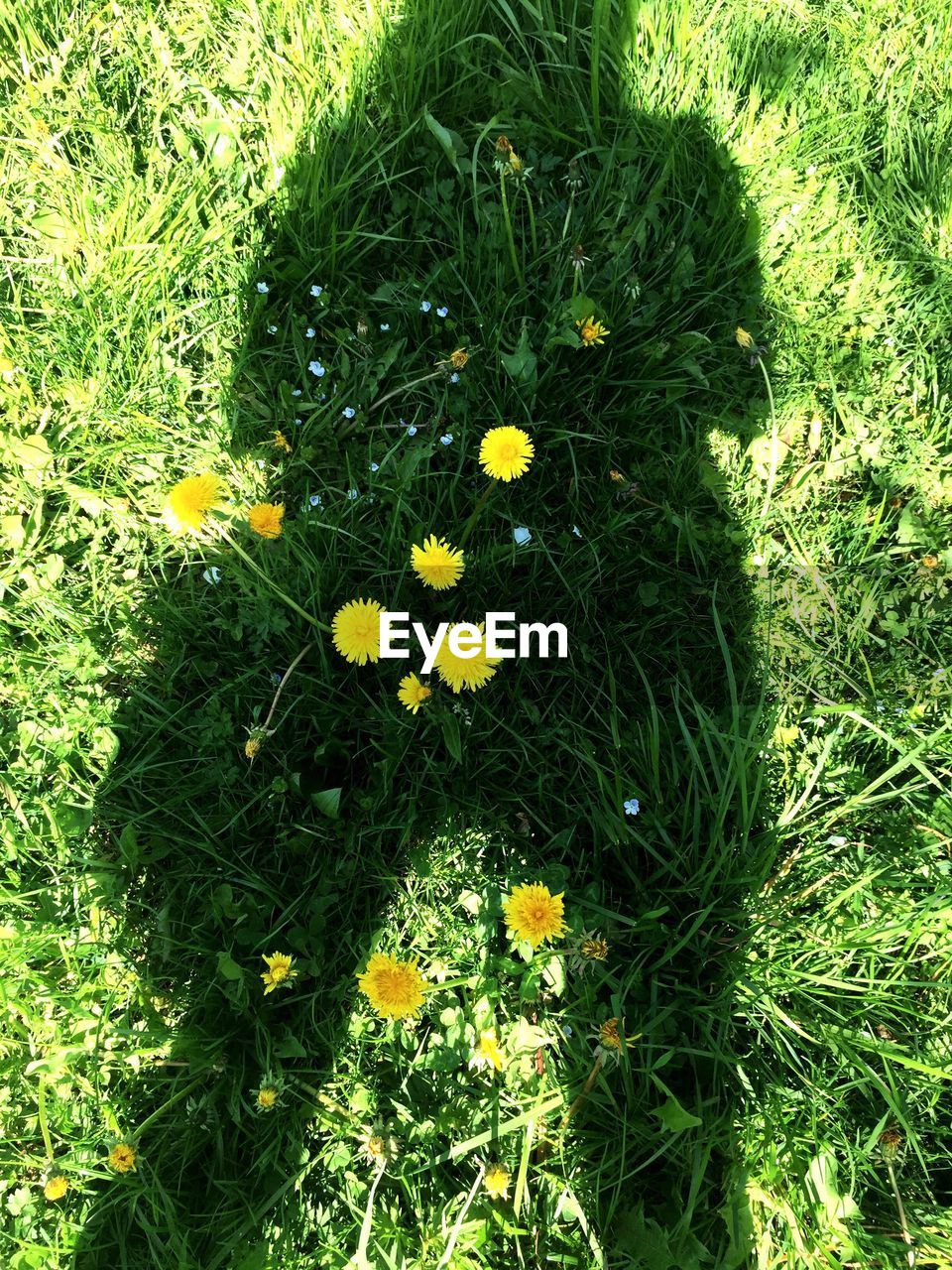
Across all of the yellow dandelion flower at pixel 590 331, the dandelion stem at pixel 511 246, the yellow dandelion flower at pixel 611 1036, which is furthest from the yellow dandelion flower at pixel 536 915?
the dandelion stem at pixel 511 246

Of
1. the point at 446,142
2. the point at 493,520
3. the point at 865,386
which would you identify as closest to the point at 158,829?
the point at 493,520

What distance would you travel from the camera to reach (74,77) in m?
2.35

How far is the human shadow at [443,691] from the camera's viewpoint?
65.6 inches

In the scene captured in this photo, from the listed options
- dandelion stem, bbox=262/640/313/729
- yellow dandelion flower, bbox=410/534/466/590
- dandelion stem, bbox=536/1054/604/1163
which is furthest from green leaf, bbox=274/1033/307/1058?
yellow dandelion flower, bbox=410/534/466/590

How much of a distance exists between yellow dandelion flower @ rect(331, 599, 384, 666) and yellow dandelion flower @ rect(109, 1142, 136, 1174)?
111cm

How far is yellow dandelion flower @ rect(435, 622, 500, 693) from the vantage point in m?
1.83

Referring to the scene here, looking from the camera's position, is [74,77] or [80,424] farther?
[74,77]

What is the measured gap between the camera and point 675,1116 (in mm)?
1548

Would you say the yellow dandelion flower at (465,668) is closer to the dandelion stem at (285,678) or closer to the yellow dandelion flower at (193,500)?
the dandelion stem at (285,678)

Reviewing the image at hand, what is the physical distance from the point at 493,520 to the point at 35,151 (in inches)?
70.4

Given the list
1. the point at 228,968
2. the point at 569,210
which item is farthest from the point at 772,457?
the point at 228,968

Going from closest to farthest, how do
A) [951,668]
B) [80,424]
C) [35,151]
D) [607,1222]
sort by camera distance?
[607,1222] < [951,668] < [80,424] < [35,151]

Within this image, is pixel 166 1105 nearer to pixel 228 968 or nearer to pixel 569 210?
pixel 228 968

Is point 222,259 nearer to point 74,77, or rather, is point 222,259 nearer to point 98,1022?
point 74,77
